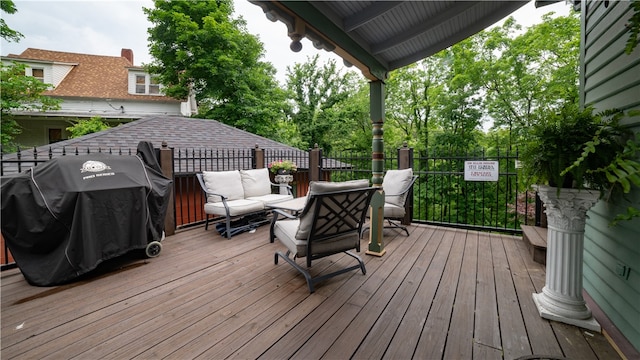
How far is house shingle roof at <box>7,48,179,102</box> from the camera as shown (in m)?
12.5

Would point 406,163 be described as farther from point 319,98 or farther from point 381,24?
point 319,98

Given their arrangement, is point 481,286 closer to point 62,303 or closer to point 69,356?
point 69,356

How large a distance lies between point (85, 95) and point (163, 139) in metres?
9.43

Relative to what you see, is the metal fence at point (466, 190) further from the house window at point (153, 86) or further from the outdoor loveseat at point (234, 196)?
the house window at point (153, 86)

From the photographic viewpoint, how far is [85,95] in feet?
40.5

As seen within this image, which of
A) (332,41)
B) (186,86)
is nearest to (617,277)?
(332,41)

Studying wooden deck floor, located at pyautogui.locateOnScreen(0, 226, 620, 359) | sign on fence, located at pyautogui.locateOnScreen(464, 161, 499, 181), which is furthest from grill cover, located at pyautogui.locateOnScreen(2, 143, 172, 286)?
sign on fence, located at pyautogui.locateOnScreen(464, 161, 499, 181)

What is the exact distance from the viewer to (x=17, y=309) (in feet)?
6.63

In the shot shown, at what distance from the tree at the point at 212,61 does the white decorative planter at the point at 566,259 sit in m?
12.9

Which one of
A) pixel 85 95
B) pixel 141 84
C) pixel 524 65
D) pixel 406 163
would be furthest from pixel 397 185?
pixel 85 95

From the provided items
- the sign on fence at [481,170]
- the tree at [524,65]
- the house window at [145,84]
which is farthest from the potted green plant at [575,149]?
the house window at [145,84]

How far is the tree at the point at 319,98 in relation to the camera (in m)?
16.6

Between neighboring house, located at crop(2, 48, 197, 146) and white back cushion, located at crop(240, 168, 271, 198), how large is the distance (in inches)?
430

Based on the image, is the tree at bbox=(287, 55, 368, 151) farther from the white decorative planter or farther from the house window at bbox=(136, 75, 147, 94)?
the white decorative planter
